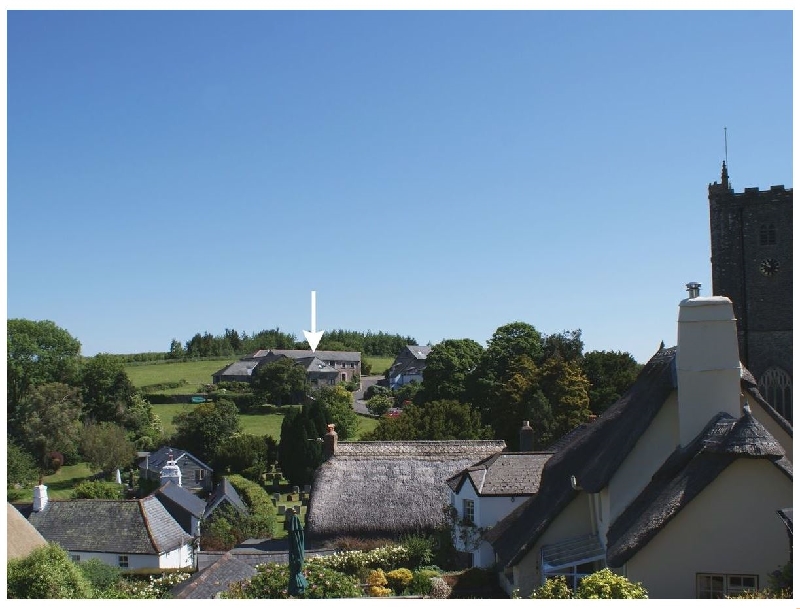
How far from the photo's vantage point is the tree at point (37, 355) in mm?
63625

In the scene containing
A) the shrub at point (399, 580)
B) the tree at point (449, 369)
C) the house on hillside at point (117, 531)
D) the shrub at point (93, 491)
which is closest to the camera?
the shrub at point (399, 580)

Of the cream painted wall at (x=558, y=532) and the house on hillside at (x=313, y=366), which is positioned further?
the house on hillside at (x=313, y=366)

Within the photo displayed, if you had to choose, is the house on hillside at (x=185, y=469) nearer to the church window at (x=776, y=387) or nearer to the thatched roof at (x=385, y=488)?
the thatched roof at (x=385, y=488)

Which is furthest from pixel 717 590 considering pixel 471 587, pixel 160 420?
pixel 160 420

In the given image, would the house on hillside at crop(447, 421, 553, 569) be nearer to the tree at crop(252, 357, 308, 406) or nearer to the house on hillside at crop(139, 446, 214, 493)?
the house on hillside at crop(139, 446, 214, 493)

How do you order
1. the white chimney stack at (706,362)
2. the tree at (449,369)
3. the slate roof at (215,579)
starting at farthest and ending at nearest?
the tree at (449,369)
the slate roof at (215,579)
the white chimney stack at (706,362)

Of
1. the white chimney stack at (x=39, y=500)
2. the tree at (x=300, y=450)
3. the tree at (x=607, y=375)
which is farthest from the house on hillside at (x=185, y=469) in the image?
the tree at (x=607, y=375)

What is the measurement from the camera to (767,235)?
29.8m

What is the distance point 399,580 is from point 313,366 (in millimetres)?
68024

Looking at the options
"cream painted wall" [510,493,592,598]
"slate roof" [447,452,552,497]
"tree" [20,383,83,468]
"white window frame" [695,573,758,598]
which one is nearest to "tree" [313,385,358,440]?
"tree" [20,383,83,468]

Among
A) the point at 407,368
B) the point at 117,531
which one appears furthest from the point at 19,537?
the point at 407,368

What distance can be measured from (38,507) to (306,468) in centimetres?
1813

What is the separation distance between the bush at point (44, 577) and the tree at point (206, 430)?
41.6 m
